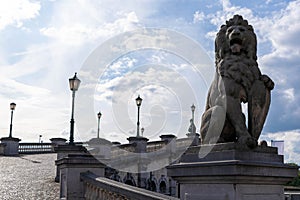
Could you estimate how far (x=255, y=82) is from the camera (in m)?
6.14

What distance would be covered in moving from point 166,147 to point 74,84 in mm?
→ 7137

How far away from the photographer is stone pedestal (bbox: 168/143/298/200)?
207 inches

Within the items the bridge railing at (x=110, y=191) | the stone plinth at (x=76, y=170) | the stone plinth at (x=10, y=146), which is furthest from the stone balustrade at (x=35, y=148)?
the bridge railing at (x=110, y=191)

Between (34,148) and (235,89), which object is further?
(34,148)

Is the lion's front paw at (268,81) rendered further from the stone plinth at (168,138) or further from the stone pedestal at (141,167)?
the stone plinth at (168,138)

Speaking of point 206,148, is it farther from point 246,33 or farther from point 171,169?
point 246,33

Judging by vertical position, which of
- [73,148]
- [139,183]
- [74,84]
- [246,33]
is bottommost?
[139,183]

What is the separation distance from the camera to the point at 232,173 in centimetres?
516

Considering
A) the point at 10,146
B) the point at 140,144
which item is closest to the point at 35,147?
the point at 10,146

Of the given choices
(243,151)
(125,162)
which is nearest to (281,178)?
(243,151)

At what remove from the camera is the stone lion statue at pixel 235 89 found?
5.96m

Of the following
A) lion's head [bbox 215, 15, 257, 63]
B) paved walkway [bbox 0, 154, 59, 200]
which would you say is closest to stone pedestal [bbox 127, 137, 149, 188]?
paved walkway [bbox 0, 154, 59, 200]

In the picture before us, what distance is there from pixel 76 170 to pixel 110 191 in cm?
198

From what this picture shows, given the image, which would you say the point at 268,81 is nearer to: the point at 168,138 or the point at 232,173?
the point at 232,173
